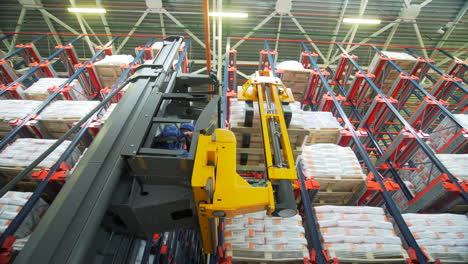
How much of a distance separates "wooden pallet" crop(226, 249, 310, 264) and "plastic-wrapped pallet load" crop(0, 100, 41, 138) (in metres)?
6.53

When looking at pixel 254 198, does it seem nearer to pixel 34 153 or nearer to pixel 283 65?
pixel 34 153

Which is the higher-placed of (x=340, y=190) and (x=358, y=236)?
(x=340, y=190)

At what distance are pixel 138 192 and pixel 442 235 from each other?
18.1 ft

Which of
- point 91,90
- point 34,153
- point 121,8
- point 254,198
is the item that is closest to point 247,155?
point 254,198

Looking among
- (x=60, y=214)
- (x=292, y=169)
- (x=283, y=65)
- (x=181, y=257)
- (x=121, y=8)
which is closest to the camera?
(x=60, y=214)

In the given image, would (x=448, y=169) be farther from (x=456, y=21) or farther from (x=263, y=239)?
(x=456, y=21)

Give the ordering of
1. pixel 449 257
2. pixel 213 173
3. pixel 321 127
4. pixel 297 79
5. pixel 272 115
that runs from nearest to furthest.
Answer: pixel 213 173 < pixel 449 257 < pixel 272 115 < pixel 321 127 < pixel 297 79

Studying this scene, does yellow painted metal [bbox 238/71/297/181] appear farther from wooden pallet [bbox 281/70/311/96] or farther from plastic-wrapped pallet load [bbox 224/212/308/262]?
wooden pallet [bbox 281/70/311/96]

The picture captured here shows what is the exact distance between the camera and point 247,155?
568 centimetres

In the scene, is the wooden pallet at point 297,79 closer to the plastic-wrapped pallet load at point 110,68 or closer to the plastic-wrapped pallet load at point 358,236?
the plastic-wrapped pallet load at point 358,236

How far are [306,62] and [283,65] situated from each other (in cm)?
198

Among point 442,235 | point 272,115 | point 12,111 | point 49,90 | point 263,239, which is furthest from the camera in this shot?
point 49,90

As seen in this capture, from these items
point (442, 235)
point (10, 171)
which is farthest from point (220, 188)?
point (10, 171)

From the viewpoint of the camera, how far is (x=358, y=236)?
11.9 feet
